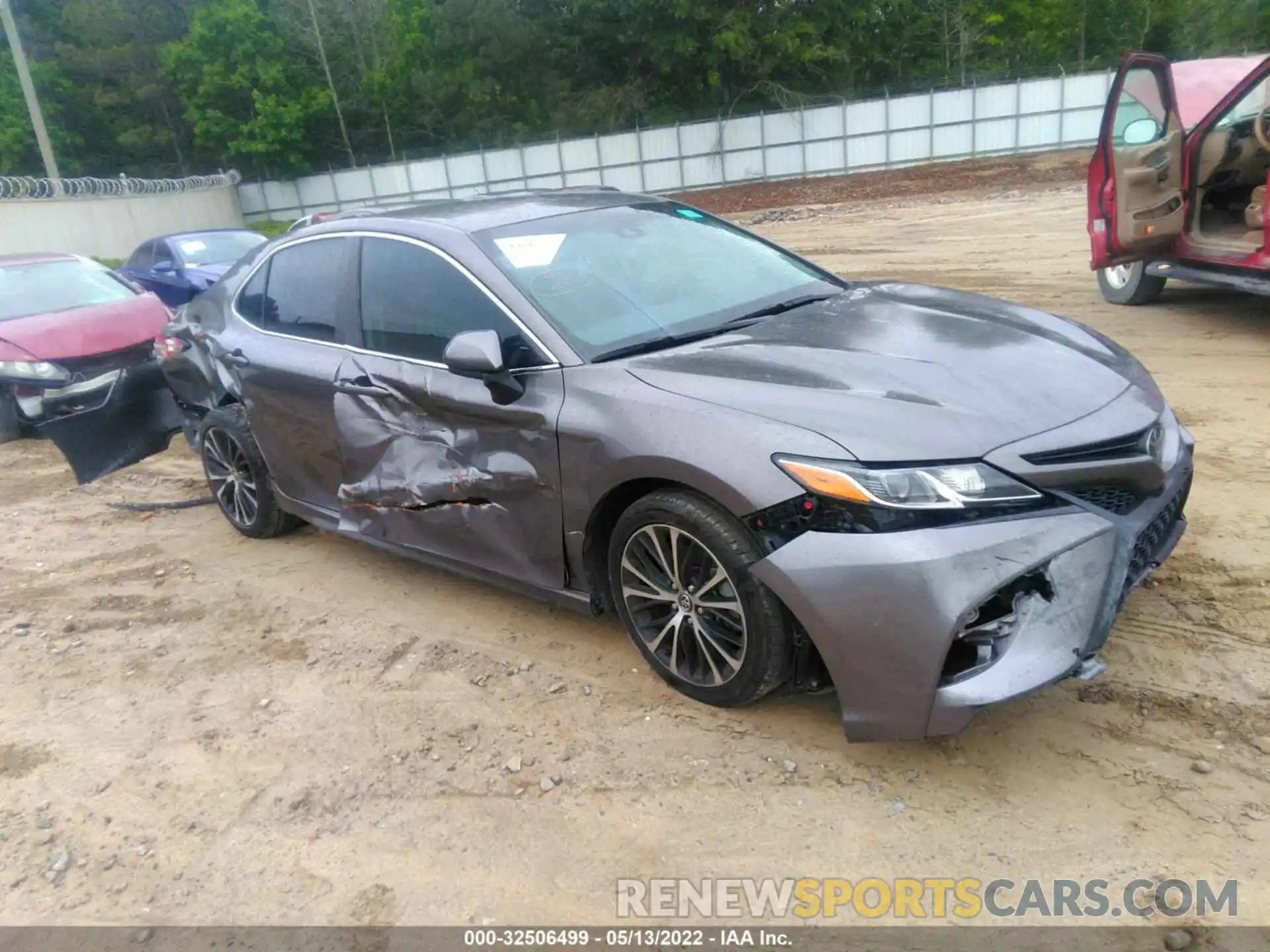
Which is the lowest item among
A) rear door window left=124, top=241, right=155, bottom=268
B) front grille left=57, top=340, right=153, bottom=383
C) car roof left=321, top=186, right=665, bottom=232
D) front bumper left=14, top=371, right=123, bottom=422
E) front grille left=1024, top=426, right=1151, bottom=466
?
front bumper left=14, top=371, right=123, bottom=422

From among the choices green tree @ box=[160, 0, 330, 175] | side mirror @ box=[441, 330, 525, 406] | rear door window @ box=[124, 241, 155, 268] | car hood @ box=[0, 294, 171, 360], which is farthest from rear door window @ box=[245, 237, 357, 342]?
green tree @ box=[160, 0, 330, 175]

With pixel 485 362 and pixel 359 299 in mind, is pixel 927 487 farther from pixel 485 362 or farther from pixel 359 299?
pixel 359 299

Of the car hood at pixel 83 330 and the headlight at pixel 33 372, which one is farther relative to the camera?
the car hood at pixel 83 330

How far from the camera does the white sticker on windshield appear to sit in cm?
391

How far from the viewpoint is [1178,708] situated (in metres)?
3.17

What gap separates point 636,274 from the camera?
3.99 m

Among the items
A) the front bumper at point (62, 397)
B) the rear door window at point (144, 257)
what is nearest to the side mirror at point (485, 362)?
the front bumper at point (62, 397)

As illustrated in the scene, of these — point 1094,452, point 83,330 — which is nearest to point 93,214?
point 83,330

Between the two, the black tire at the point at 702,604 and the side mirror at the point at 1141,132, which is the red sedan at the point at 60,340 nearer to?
the black tire at the point at 702,604

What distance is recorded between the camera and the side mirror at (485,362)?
346cm

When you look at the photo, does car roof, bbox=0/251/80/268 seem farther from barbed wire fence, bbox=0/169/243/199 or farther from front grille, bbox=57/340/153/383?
barbed wire fence, bbox=0/169/243/199

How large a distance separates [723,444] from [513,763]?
4.28 feet

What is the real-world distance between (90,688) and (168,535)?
6.34 feet

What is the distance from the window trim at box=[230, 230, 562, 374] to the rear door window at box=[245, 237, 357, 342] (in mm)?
23
